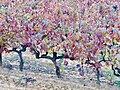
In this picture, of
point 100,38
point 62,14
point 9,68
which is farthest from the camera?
point 9,68

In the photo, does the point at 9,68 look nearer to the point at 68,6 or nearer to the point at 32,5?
the point at 32,5

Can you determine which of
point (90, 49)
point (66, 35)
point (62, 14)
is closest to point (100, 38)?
point (90, 49)

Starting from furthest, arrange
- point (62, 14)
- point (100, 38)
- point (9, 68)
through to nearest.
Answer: point (9, 68) < point (62, 14) < point (100, 38)

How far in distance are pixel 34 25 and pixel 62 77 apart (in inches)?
96.3

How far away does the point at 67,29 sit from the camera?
11.8m

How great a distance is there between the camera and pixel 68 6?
43.6 ft

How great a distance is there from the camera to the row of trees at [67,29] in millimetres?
10938

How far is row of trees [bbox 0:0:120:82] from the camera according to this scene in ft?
35.9

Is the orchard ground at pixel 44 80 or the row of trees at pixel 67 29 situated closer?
the row of trees at pixel 67 29

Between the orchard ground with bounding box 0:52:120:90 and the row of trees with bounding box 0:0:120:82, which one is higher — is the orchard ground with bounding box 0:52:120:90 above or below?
below

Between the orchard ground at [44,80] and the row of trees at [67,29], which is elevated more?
the row of trees at [67,29]

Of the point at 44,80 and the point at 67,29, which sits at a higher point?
the point at 67,29

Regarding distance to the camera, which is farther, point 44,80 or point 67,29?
point 44,80

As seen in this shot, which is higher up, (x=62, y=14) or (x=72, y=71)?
(x=62, y=14)
